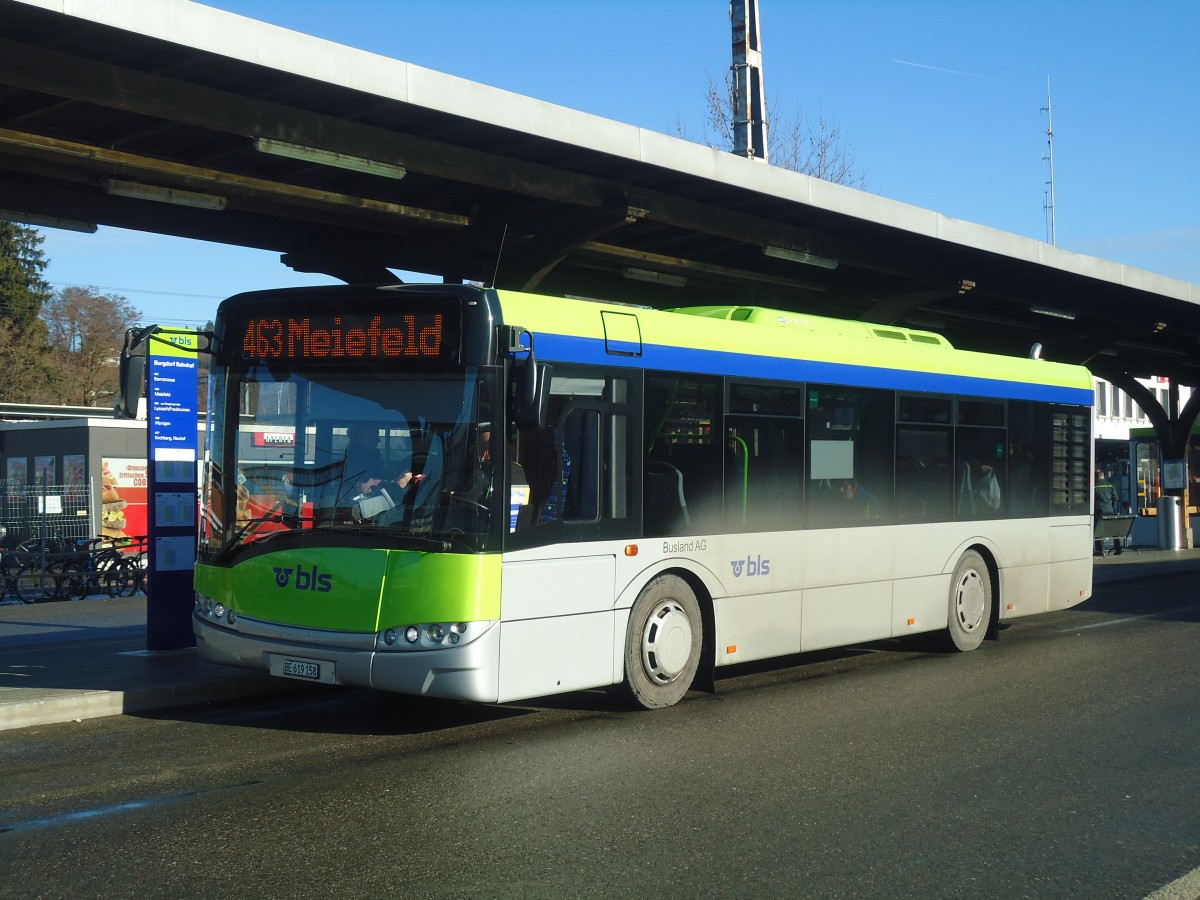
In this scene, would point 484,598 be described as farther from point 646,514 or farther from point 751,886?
point 751,886

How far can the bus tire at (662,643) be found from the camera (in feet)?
30.5

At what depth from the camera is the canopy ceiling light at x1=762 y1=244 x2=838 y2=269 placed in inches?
658

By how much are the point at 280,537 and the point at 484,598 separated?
4.93 feet

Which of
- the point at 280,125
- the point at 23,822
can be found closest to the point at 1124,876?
the point at 23,822

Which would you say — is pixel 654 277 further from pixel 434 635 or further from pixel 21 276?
pixel 21 276

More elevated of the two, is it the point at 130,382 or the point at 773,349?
the point at 773,349

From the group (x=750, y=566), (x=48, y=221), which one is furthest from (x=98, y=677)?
(x=48, y=221)

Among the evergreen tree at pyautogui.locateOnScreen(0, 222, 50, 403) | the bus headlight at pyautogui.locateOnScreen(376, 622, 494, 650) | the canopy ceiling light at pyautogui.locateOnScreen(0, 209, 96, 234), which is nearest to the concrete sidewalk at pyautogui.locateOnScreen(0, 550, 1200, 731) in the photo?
Answer: the bus headlight at pyautogui.locateOnScreen(376, 622, 494, 650)

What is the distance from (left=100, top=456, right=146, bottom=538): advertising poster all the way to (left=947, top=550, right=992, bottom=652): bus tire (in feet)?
66.6

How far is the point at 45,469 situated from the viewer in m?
29.4

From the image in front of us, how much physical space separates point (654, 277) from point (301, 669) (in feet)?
39.0

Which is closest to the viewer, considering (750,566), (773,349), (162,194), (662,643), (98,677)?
(662,643)

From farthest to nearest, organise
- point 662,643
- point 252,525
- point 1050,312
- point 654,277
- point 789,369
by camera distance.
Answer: point 1050,312, point 654,277, point 789,369, point 662,643, point 252,525

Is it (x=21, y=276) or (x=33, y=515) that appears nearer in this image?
(x=33, y=515)
